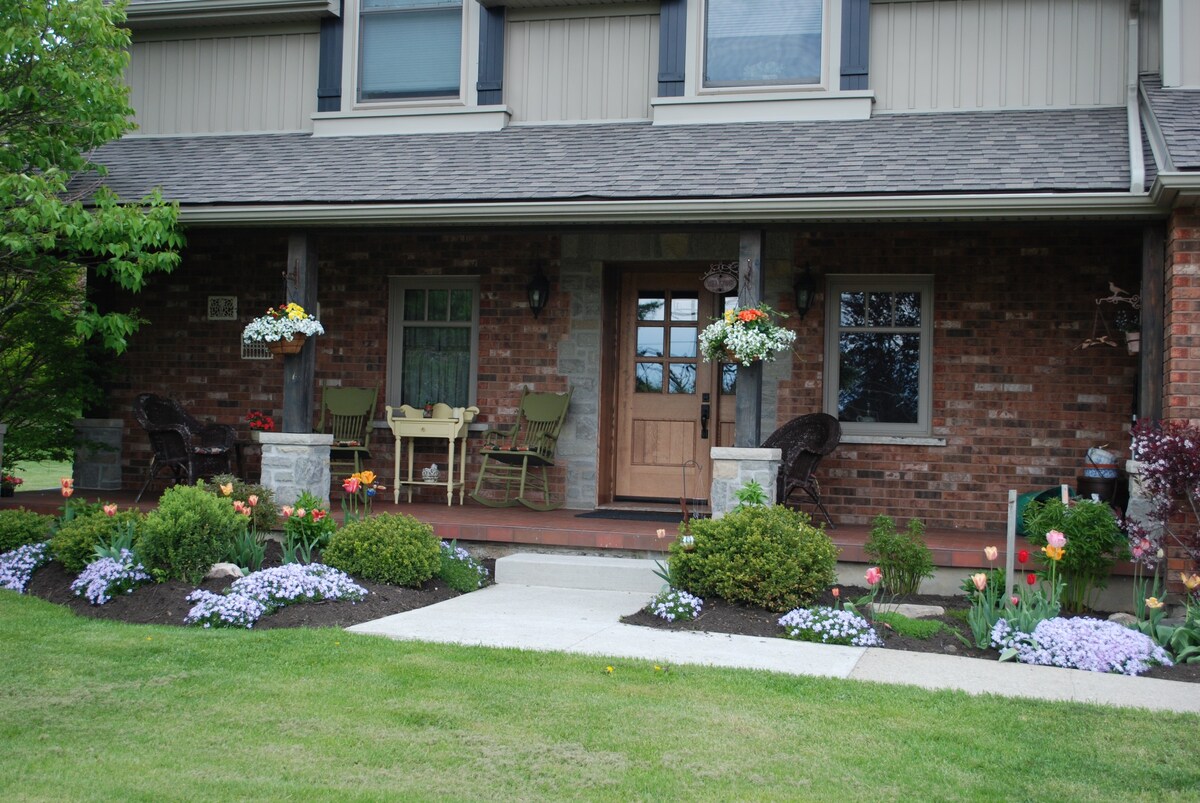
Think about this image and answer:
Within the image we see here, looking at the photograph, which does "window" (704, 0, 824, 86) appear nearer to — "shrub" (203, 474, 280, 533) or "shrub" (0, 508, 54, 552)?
"shrub" (203, 474, 280, 533)

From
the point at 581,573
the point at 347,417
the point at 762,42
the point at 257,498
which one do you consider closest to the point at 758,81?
the point at 762,42

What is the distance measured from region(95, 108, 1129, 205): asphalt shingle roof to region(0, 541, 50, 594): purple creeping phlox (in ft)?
9.19

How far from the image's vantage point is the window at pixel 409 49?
1001 centimetres

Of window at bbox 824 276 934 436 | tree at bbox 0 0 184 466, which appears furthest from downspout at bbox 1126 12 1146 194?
tree at bbox 0 0 184 466

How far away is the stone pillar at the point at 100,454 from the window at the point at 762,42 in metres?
6.11

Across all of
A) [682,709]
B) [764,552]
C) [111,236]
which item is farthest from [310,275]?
[682,709]

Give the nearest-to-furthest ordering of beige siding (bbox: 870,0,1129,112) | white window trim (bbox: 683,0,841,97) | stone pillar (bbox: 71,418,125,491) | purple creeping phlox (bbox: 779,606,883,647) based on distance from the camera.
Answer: purple creeping phlox (bbox: 779,606,883,647), beige siding (bbox: 870,0,1129,112), white window trim (bbox: 683,0,841,97), stone pillar (bbox: 71,418,125,491)

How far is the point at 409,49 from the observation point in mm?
10102

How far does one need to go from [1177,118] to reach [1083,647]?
384 cm

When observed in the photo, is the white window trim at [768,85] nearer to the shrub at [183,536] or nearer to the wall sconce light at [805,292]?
the wall sconce light at [805,292]

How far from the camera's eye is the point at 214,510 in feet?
22.8

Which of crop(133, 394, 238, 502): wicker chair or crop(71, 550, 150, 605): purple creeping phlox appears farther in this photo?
crop(133, 394, 238, 502): wicker chair

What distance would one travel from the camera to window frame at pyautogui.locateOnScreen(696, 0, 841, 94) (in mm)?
9141

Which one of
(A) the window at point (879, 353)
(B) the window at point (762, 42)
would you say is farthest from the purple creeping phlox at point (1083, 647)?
(B) the window at point (762, 42)
